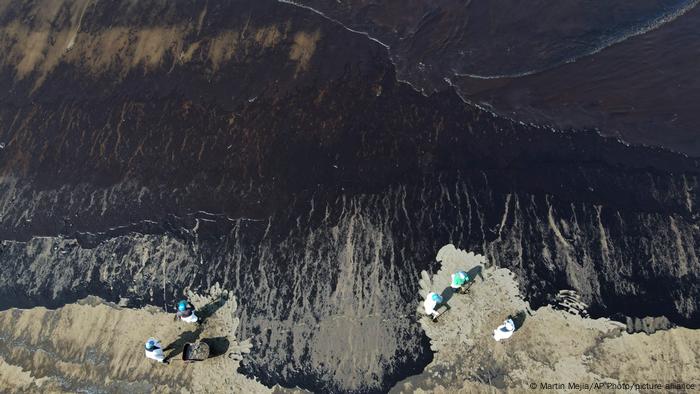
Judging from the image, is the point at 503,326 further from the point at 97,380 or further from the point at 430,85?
the point at 97,380

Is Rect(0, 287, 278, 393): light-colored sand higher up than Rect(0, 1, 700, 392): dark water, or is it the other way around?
Rect(0, 1, 700, 392): dark water

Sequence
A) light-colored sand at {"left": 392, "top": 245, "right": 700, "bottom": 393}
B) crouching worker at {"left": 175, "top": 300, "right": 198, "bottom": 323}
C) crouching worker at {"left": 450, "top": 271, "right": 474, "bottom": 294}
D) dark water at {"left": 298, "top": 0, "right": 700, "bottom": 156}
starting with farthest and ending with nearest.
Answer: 1. dark water at {"left": 298, "top": 0, "right": 700, "bottom": 156}
2. crouching worker at {"left": 175, "top": 300, "right": 198, "bottom": 323}
3. crouching worker at {"left": 450, "top": 271, "right": 474, "bottom": 294}
4. light-colored sand at {"left": 392, "top": 245, "right": 700, "bottom": 393}

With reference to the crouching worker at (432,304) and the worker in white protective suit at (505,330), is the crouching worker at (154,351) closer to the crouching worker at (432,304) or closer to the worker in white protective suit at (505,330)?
the crouching worker at (432,304)

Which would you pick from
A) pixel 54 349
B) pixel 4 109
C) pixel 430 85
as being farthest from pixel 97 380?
pixel 430 85

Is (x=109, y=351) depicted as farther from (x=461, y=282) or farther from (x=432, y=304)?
(x=461, y=282)

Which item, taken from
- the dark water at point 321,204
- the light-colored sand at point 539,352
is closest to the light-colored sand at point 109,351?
the dark water at point 321,204

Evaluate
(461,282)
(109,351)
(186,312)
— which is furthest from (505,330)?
(109,351)

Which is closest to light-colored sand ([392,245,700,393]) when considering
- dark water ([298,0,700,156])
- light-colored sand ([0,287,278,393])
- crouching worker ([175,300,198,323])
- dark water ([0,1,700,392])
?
dark water ([0,1,700,392])

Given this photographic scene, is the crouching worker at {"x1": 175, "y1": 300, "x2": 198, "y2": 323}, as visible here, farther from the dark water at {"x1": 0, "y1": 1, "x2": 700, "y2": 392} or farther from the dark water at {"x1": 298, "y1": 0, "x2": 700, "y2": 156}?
the dark water at {"x1": 298, "y1": 0, "x2": 700, "y2": 156}
